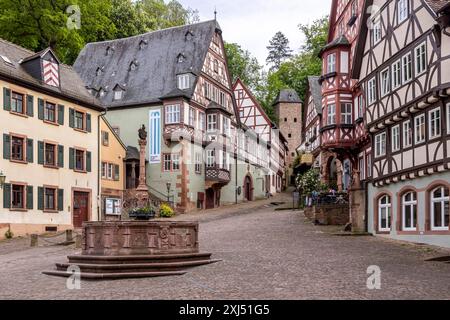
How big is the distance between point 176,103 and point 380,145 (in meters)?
20.6

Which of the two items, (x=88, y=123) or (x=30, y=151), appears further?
(x=88, y=123)

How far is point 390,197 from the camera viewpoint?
89.5 ft

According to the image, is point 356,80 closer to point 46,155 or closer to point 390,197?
point 390,197

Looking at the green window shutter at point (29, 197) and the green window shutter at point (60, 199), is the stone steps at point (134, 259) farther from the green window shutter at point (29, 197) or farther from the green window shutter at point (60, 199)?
the green window shutter at point (60, 199)

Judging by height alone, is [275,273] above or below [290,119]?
below

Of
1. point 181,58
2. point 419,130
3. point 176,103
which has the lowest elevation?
point 419,130

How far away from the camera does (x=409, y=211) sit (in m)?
25.6

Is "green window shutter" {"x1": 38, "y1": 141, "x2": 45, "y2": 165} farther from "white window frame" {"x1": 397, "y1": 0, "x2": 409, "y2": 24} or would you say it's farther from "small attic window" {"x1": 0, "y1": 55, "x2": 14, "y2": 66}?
"white window frame" {"x1": 397, "y1": 0, "x2": 409, "y2": 24}

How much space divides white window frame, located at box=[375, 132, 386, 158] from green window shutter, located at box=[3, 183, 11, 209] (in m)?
17.9

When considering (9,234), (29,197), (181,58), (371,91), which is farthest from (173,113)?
(371,91)

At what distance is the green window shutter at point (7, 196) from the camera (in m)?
32.5

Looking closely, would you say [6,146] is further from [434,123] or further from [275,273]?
[434,123]

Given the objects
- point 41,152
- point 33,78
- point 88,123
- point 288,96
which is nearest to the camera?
point 33,78

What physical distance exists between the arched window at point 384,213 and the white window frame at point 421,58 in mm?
6115
